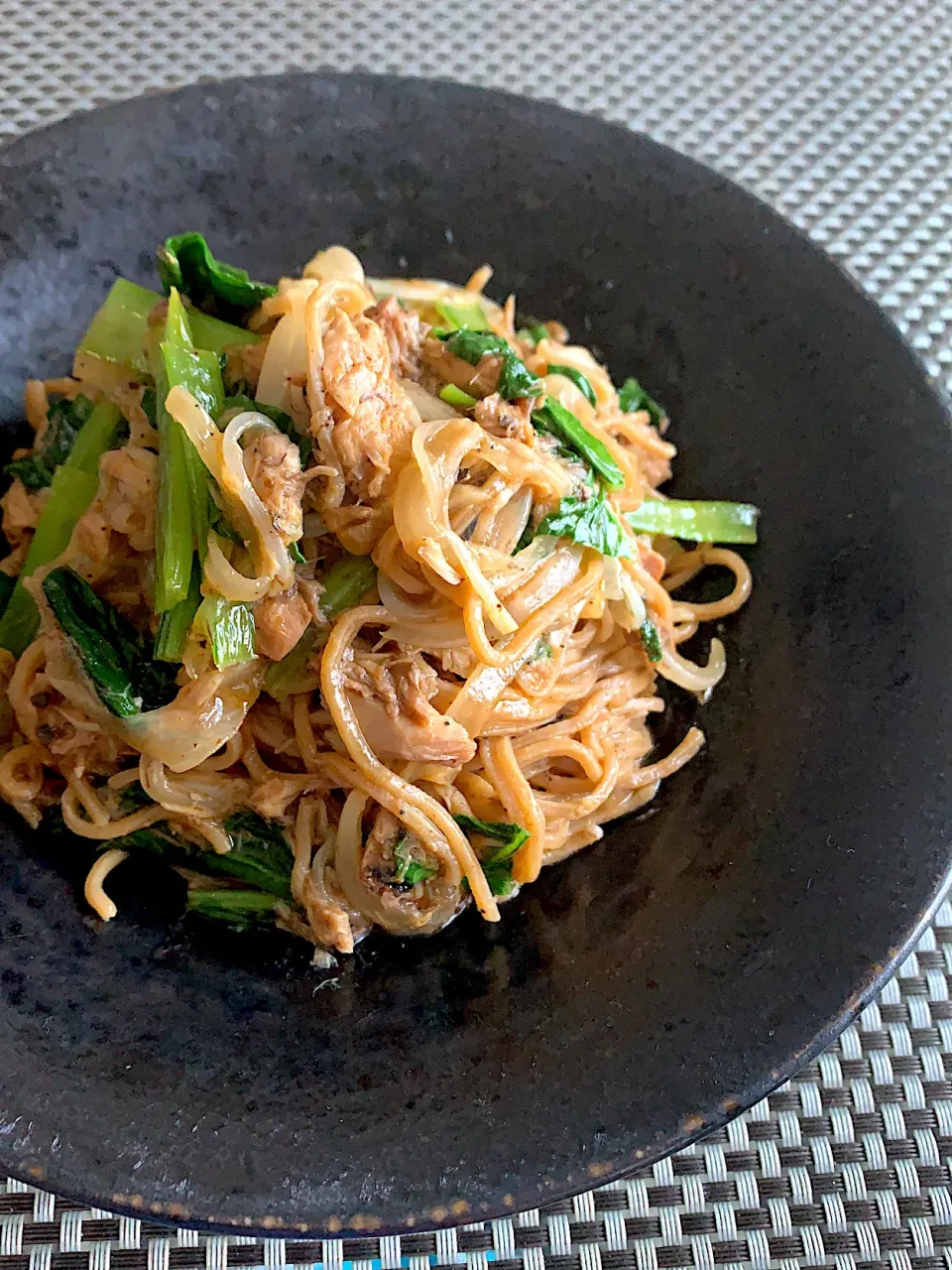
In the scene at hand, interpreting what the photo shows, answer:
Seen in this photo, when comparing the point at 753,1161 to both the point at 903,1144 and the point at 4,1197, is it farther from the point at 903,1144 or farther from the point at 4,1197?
the point at 4,1197

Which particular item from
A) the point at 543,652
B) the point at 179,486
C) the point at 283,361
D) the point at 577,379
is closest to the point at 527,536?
the point at 543,652

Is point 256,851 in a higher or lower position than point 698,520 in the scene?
lower

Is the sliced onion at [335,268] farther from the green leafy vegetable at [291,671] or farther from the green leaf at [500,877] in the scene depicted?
the green leaf at [500,877]

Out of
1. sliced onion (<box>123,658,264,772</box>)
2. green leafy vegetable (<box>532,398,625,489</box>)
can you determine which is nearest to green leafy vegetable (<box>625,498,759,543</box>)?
green leafy vegetable (<box>532,398,625,489</box>)

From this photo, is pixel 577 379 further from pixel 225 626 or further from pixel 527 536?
pixel 225 626

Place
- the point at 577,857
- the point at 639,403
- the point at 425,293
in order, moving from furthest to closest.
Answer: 1. the point at 639,403
2. the point at 425,293
3. the point at 577,857

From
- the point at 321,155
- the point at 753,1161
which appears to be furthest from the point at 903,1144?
the point at 321,155
